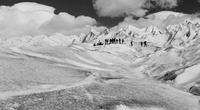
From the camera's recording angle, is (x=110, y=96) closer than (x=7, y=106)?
No

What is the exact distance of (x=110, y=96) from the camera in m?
38.2

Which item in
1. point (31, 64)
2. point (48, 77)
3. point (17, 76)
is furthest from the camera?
point (31, 64)

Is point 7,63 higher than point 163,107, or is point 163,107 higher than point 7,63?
point 7,63

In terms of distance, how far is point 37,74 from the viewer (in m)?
49.2

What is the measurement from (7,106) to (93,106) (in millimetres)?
11045

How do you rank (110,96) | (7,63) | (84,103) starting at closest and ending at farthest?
(84,103) < (110,96) < (7,63)

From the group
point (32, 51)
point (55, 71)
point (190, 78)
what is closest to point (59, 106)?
point (55, 71)

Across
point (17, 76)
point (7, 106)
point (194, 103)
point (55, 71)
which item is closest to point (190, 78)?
point (194, 103)

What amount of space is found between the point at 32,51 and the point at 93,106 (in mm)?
67250

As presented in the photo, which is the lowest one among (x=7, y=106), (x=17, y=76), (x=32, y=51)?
(x=7, y=106)

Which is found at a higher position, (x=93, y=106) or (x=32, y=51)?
(x=32, y=51)

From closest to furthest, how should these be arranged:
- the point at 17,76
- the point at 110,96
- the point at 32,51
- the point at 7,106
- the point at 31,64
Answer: the point at 7,106, the point at 110,96, the point at 17,76, the point at 31,64, the point at 32,51

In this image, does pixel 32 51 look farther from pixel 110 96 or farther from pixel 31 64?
pixel 110 96

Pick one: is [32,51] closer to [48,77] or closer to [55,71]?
[55,71]
